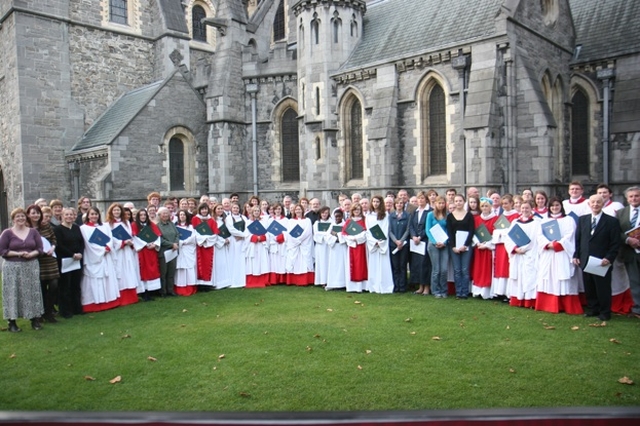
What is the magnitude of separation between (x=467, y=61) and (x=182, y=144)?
42.9 ft

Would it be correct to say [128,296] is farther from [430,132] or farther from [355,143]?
[355,143]

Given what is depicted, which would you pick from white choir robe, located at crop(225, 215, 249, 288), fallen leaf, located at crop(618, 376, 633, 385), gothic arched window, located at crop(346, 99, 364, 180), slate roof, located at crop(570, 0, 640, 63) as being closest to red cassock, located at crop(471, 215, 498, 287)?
fallen leaf, located at crop(618, 376, 633, 385)

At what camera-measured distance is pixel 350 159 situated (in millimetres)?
20750

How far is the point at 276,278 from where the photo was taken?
1205 centimetres

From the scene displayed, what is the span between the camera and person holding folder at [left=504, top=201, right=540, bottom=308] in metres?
8.73

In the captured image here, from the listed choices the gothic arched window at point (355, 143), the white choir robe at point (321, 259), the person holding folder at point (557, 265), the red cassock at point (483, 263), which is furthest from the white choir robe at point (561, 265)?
the gothic arched window at point (355, 143)

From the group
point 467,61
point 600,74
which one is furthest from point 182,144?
point 600,74

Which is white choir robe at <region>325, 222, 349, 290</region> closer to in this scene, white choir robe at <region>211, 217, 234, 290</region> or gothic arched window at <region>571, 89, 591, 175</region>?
white choir robe at <region>211, 217, 234, 290</region>

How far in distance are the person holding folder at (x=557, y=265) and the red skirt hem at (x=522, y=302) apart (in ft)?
1.14

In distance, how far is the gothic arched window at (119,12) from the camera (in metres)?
24.3

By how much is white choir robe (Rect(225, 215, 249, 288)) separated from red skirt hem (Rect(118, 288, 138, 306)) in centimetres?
237

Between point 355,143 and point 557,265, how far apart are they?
1331cm

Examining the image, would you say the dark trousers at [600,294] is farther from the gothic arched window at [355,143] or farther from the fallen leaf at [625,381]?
the gothic arched window at [355,143]

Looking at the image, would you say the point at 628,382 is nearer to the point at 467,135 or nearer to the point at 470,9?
the point at 467,135
